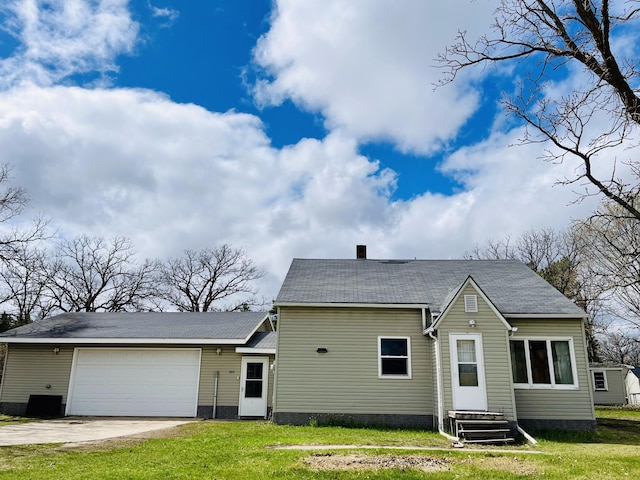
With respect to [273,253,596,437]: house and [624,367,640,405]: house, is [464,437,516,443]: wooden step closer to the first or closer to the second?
[273,253,596,437]: house

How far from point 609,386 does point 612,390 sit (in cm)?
32

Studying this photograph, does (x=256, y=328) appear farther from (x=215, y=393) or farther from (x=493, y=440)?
(x=493, y=440)

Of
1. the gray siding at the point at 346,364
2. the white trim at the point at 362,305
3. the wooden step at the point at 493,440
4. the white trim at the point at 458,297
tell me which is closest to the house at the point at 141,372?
the gray siding at the point at 346,364

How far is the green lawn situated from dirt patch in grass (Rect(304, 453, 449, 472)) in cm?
2

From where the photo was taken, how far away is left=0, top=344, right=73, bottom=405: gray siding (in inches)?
727

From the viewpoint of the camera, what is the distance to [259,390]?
17.7 meters

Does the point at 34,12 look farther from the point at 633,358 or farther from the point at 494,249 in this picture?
the point at 633,358

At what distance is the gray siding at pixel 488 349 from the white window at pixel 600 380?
2454 centimetres

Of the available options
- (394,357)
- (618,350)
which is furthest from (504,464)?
(618,350)

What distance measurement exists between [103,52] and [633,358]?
5676cm

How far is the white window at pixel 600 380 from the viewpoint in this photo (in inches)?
1313

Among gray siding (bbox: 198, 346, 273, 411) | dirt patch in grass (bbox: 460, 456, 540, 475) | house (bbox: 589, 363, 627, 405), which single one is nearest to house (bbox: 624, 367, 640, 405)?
house (bbox: 589, 363, 627, 405)

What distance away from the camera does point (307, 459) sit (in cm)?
872

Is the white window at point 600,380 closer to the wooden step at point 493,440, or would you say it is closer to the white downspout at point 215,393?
the wooden step at point 493,440
